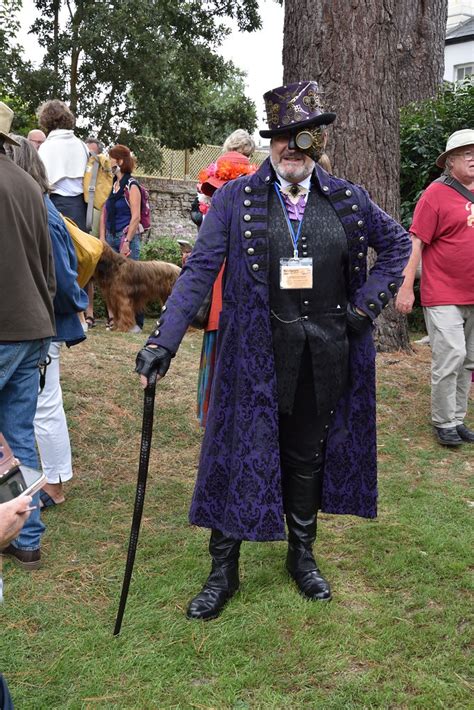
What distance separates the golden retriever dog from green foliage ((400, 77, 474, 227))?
10.3 feet

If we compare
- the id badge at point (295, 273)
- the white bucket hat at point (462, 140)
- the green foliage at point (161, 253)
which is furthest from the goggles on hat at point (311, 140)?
the green foliage at point (161, 253)

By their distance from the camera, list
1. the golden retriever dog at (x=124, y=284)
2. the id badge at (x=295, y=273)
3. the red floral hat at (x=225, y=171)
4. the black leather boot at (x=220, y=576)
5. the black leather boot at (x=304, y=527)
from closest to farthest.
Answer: the id badge at (x=295, y=273)
the black leather boot at (x=220, y=576)
the black leather boot at (x=304, y=527)
the red floral hat at (x=225, y=171)
the golden retriever dog at (x=124, y=284)

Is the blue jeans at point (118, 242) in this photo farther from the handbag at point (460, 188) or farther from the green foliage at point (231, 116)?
the green foliage at point (231, 116)

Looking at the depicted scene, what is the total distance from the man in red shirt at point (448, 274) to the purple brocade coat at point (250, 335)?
2.29m

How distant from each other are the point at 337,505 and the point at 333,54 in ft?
17.3

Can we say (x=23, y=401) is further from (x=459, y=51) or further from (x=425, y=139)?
(x=459, y=51)

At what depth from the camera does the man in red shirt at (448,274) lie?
225 inches

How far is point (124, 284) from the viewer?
8.91 meters

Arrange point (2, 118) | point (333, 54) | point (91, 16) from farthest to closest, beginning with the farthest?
1. point (91, 16)
2. point (333, 54)
3. point (2, 118)

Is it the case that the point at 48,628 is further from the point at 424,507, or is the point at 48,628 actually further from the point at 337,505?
the point at 424,507

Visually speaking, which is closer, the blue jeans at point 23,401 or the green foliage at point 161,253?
the blue jeans at point 23,401

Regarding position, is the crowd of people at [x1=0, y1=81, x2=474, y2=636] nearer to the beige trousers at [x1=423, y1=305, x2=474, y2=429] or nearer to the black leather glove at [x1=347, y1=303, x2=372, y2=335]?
the black leather glove at [x1=347, y1=303, x2=372, y2=335]

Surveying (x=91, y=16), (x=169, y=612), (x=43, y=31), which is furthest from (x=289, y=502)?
(x=43, y=31)

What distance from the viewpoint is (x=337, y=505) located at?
3689mm
